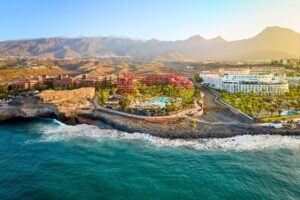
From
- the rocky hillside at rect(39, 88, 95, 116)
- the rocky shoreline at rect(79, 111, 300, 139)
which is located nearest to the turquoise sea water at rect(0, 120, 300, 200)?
the rocky shoreline at rect(79, 111, 300, 139)

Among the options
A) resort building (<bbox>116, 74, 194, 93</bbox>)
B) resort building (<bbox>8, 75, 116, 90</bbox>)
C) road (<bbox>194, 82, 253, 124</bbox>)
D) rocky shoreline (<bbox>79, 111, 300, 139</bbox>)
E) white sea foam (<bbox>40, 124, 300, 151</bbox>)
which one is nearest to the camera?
white sea foam (<bbox>40, 124, 300, 151</bbox>)

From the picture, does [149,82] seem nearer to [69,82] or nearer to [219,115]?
[69,82]

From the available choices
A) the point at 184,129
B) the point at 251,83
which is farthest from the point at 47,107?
the point at 251,83

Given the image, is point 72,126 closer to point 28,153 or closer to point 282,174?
point 28,153

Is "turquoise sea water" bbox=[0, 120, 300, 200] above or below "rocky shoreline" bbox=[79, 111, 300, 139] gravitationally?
below

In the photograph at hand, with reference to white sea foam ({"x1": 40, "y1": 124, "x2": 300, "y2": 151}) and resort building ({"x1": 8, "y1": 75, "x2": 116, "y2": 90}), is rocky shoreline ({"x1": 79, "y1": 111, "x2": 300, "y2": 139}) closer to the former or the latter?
white sea foam ({"x1": 40, "y1": 124, "x2": 300, "y2": 151})

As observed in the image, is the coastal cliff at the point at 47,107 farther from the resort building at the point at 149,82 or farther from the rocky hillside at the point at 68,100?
the resort building at the point at 149,82
